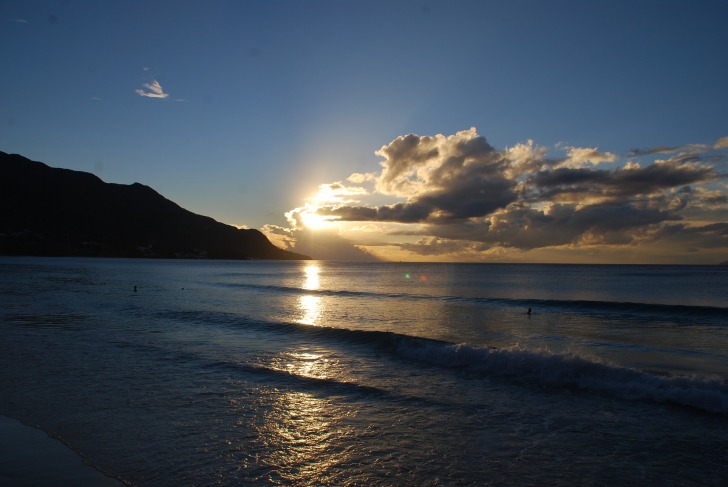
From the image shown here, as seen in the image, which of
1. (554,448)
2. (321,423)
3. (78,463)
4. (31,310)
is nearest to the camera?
(78,463)

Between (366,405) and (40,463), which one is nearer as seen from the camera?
(40,463)

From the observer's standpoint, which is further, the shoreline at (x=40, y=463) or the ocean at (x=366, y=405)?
the ocean at (x=366, y=405)

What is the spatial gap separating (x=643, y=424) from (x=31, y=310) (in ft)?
115

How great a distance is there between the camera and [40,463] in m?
7.99

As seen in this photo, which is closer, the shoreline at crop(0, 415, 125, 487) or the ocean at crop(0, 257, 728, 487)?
the shoreline at crop(0, 415, 125, 487)

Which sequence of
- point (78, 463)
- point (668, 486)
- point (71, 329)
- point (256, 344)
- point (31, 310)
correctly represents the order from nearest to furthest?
point (668, 486) → point (78, 463) → point (256, 344) → point (71, 329) → point (31, 310)

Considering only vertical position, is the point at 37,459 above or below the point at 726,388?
below

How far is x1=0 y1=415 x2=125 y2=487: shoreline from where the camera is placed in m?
7.32

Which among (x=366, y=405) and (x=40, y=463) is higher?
(x=366, y=405)

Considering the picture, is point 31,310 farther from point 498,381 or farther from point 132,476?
point 498,381

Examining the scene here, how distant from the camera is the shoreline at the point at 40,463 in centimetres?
732

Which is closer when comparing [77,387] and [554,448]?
[554,448]

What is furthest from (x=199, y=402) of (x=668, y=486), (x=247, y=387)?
(x=668, y=486)

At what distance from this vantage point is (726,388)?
12844 mm
